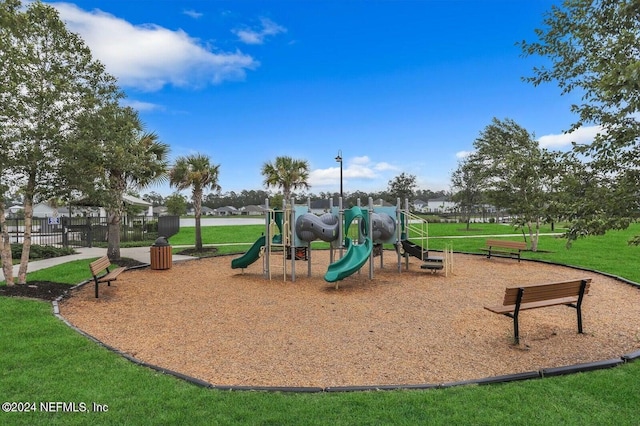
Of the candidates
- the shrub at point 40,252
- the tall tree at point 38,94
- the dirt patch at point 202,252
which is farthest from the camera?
the dirt patch at point 202,252

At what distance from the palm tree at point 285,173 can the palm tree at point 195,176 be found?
217 inches

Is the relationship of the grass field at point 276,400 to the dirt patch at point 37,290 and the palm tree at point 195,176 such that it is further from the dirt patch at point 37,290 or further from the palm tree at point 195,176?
the palm tree at point 195,176

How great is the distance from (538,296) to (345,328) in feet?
9.94

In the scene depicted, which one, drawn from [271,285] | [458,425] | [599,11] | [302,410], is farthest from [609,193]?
[271,285]

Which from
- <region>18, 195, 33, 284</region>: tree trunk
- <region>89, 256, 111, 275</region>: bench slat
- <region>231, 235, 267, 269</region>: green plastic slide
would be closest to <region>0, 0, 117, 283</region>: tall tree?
<region>18, 195, 33, 284</region>: tree trunk

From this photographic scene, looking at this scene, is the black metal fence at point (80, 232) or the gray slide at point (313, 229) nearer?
the gray slide at point (313, 229)

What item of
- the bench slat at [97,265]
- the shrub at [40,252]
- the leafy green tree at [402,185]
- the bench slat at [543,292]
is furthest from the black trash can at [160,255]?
the leafy green tree at [402,185]

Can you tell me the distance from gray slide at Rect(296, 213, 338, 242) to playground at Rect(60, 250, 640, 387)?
1.27m

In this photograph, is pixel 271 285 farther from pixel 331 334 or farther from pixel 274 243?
pixel 331 334

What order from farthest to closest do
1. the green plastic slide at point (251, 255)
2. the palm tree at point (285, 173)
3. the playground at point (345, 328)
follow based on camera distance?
1. the palm tree at point (285, 173)
2. the green plastic slide at point (251, 255)
3. the playground at point (345, 328)

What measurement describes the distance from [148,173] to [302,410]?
13.9 metres

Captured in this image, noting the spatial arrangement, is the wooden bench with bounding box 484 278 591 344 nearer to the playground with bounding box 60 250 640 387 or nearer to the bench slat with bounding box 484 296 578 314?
the bench slat with bounding box 484 296 578 314

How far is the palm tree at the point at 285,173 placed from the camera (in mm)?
23406

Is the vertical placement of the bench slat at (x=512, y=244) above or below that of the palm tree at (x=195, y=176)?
below
